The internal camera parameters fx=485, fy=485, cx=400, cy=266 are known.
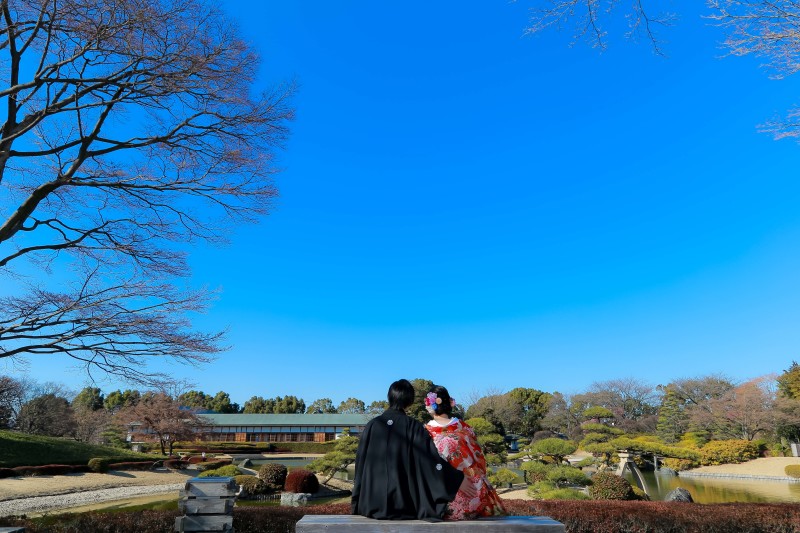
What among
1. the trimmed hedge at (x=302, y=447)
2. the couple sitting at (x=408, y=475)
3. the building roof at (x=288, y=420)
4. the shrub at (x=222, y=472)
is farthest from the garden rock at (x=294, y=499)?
the building roof at (x=288, y=420)

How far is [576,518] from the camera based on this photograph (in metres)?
6.38

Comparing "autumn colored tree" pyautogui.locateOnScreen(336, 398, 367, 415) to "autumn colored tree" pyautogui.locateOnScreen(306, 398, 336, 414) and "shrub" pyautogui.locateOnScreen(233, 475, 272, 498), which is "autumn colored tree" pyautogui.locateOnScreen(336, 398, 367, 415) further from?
"shrub" pyautogui.locateOnScreen(233, 475, 272, 498)

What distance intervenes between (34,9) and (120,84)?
37.5 inches

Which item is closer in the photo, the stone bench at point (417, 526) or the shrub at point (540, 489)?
the stone bench at point (417, 526)

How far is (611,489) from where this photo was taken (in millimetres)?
11656

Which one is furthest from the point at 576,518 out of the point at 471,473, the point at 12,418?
the point at 12,418

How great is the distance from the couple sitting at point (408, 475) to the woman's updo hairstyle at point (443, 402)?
20cm

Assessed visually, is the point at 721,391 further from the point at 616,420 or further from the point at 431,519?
the point at 431,519

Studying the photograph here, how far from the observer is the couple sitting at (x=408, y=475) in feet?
8.80

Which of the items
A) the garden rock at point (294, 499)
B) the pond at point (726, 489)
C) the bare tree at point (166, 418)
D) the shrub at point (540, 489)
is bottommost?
the pond at point (726, 489)

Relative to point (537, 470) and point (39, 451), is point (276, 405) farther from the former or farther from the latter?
point (537, 470)

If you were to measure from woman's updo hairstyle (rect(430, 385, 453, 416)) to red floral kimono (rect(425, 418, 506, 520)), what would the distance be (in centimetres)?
8

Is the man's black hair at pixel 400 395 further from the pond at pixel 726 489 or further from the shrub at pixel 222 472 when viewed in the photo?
the shrub at pixel 222 472

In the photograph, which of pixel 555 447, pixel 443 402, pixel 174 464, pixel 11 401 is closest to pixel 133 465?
pixel 174 464
